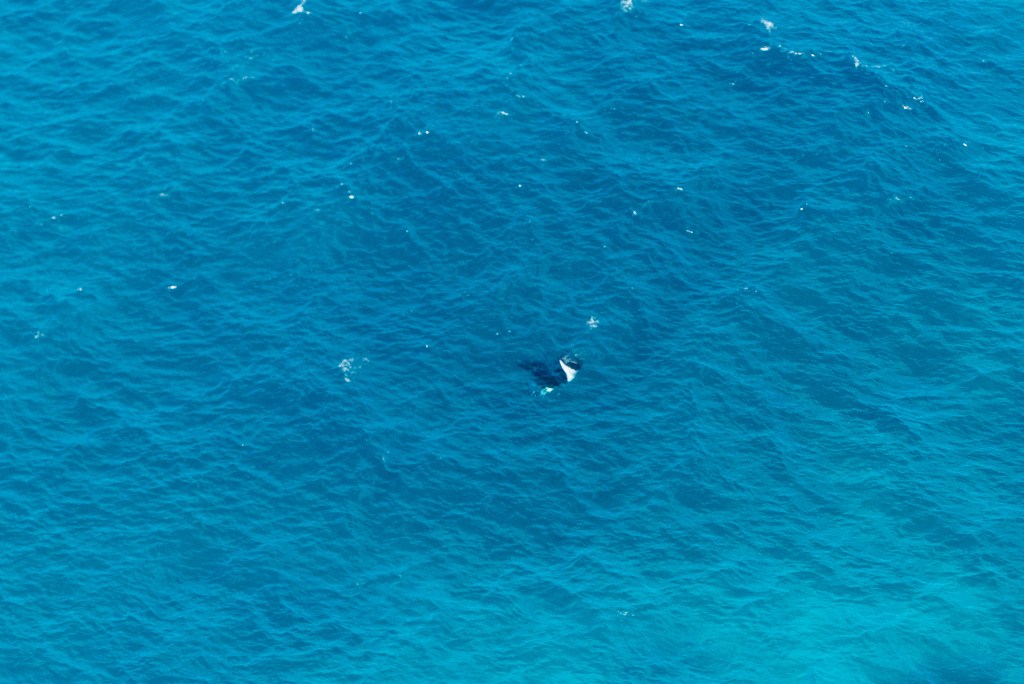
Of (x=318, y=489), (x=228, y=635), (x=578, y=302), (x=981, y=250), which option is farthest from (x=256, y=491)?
(x=981, y=250)

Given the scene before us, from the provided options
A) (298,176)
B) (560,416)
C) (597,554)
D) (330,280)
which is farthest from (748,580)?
(298,176)

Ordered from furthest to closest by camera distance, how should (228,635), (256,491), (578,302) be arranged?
1. (578,302)
2. (256,491)
3. (228,635)

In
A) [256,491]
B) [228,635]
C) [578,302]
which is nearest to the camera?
→ [228,635]

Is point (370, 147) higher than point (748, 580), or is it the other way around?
point (370, 147)

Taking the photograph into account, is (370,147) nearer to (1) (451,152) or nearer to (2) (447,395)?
(1) (451,152)

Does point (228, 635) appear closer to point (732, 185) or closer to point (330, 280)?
point (330, 280)

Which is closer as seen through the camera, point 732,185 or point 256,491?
point 256,491
